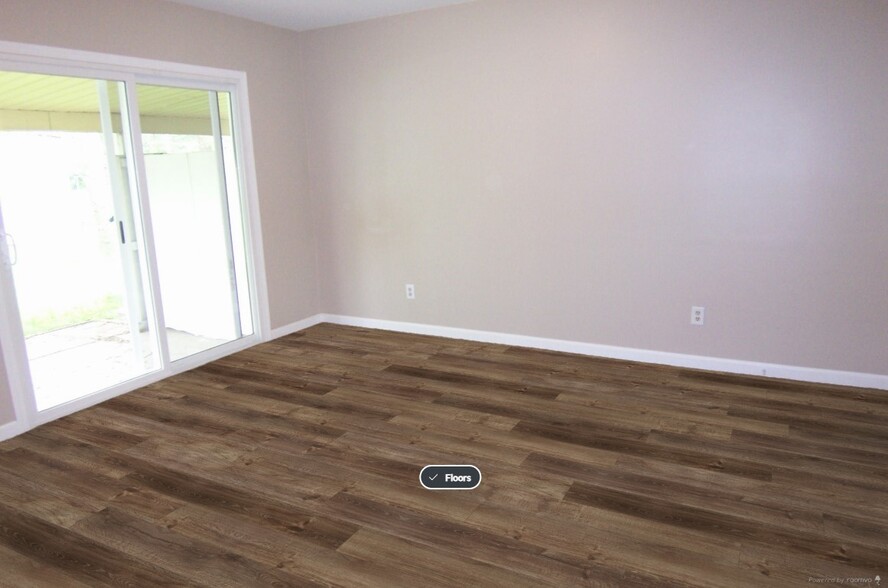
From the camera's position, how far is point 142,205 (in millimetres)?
3838

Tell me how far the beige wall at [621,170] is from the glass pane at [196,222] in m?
0.85

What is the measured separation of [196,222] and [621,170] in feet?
10.2

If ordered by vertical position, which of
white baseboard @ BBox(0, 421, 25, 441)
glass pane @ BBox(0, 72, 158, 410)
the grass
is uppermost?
glass pane @ BBox(0, 72, 158, 410)

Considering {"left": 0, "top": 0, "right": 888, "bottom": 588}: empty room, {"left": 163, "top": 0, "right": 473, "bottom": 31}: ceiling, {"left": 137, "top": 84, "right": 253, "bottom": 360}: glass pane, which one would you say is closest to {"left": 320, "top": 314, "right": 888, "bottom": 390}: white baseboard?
{"left": 0, "top": 0, "right": 888, "bottom": 588}: empty room

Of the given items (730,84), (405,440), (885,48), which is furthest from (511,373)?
(885,48)

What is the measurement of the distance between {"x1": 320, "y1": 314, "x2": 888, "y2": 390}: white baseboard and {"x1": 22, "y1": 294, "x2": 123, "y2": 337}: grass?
1.82m

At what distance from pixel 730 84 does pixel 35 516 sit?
13.7 ft

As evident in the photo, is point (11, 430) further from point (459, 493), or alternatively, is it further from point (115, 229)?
point (459, 493)

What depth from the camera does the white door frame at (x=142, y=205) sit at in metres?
3.18
